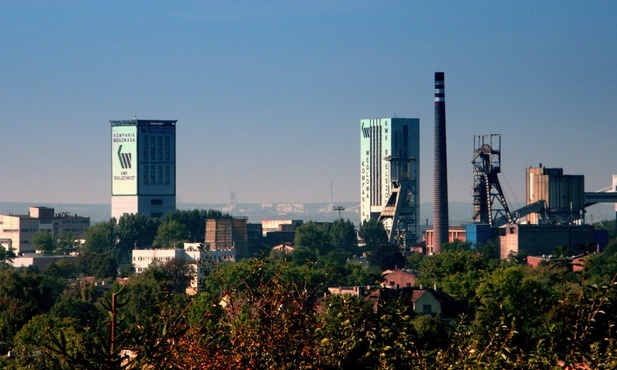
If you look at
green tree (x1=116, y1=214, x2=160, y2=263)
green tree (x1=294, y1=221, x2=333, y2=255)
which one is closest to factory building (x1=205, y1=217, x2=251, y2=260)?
green tree (x1=294, y1=221, x2=333, y2=255)

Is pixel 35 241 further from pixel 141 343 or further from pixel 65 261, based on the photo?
pixel 141 343

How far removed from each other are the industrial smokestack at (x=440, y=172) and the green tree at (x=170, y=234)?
3891cm

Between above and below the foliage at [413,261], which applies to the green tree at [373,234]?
above

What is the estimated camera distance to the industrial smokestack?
13500 cm

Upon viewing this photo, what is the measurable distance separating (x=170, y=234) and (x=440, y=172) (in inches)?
1921

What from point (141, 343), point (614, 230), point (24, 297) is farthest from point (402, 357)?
point (614, 230)

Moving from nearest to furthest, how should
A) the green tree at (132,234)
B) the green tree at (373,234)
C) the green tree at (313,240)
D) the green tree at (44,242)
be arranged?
the green tree at (313,240), the green tree at (44,242), the green tree at (373,234), the green tree at (132,234)

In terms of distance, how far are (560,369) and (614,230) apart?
172876 mm

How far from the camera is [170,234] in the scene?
569 feet

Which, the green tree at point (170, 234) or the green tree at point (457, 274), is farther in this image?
the green tree at point (170, 234)

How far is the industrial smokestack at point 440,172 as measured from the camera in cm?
13500

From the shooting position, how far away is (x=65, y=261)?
5468 inches

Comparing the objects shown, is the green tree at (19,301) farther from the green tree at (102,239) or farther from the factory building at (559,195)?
the green tree at (102,239)

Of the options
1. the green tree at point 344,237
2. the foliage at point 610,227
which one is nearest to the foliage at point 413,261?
the green tree at point 344,237
